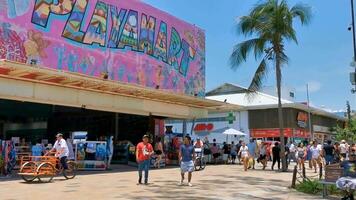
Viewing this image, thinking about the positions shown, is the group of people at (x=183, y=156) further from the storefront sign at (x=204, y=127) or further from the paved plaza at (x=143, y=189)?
the storefront sign at (x=204, y=127)

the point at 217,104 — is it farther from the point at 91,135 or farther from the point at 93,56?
the point at 93,56

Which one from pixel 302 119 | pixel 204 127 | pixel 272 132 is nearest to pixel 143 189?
pixel 272 132

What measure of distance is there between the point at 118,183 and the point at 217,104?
15.5 meters

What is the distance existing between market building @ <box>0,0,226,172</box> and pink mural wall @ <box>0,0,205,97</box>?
0.04m

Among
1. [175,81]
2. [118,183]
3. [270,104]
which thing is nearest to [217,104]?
[175,81]

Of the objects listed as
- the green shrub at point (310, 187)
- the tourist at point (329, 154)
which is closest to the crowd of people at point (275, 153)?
the tourist at point (329, 154)

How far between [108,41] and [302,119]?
33.2 metres

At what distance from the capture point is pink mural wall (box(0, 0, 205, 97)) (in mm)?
19938

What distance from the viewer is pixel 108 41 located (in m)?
24.3

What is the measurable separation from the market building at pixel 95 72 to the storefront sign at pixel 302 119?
70.0 ft

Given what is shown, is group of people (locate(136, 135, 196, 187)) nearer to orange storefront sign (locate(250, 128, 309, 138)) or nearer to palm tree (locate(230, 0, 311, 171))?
palm tree (locate(230, 0, 311, 171))

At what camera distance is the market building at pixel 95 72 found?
19.8 metres

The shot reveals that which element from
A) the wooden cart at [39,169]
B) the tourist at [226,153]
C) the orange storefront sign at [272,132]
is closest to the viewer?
the wooden cart at [39,169]

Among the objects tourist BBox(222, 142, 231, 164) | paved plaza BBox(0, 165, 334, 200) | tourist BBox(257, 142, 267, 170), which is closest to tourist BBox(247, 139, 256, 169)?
tourist BBox(257, 142, 267, 170)
